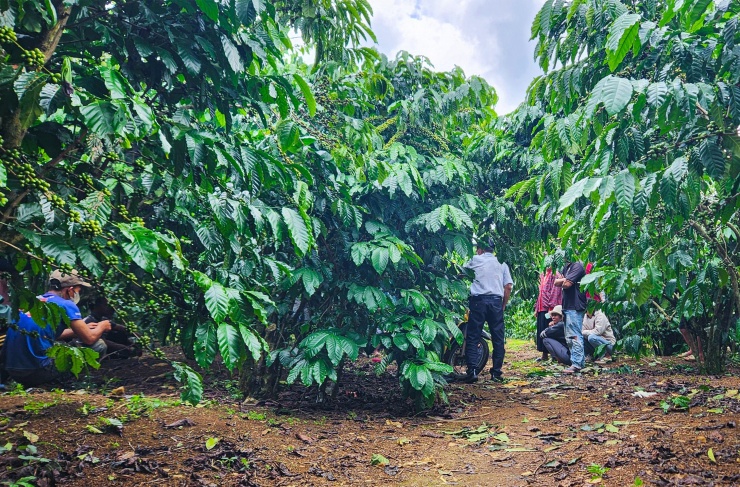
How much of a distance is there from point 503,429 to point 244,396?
2.21 metres

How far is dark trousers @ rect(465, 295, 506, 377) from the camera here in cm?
630

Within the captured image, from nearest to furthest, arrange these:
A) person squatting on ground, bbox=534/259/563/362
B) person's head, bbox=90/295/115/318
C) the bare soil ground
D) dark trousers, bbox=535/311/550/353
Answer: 1. the bare soil ground
2. person's head, bbox=90/295/115/318
3. person squatting on ground, bbox=534/259/563/362
4. dark trousers, bbox=535/311/550/353

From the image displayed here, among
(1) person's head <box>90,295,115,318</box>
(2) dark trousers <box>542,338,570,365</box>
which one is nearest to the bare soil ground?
(1) person's head <box>90,295,115,318</box>

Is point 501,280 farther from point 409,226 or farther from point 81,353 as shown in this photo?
point 81,353

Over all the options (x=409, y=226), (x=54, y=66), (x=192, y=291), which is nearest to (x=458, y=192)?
(x=409, y=226)

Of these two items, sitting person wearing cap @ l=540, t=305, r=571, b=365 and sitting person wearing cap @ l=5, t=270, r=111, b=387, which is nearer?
sitting person wearing cap @ l=5, t=270, r=111, b=387

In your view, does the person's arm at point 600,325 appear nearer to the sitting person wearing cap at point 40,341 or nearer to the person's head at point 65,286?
the sitting person wearing cap at point 40,341

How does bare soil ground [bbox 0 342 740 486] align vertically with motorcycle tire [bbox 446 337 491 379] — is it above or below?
below

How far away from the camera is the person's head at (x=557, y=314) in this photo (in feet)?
24.4

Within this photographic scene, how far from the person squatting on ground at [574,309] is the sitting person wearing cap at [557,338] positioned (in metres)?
0.42

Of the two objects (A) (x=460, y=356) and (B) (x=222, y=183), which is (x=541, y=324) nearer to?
(A) (x=460, y=356)

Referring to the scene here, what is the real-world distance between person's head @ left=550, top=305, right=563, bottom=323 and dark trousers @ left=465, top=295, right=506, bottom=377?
137 cm

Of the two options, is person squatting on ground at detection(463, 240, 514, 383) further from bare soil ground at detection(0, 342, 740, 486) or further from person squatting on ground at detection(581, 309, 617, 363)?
person squatting on ground at detection(581, 309, 617, 363)

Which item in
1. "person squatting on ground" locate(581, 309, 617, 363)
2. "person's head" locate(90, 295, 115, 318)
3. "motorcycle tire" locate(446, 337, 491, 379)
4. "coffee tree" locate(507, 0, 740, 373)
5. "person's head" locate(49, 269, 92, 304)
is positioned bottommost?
"motorcycle tire" locate(446, 337, 491, 379)
